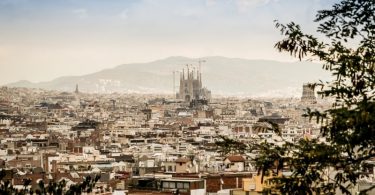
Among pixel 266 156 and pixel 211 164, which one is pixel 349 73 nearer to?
pixel 266 156

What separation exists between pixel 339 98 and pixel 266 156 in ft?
2.88

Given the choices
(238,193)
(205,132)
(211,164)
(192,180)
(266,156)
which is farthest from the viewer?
(205,132)

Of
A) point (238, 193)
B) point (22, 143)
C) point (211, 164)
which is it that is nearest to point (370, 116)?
point (238, 193)

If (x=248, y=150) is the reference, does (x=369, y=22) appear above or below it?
above

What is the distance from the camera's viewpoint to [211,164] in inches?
2391

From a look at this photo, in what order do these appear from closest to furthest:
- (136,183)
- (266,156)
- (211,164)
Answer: (266,156), (136,183), (211,164)

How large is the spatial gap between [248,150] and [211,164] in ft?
172

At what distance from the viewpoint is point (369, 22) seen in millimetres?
8719

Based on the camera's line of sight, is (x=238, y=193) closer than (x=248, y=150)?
No

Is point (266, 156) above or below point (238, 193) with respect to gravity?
above

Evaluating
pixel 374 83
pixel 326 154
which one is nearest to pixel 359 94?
pixel 374 83

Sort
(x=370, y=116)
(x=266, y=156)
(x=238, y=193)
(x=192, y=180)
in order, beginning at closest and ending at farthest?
(x=370, y=116) → (x=266, y=156) → (x=238, y=193) → (x=192, y=180)

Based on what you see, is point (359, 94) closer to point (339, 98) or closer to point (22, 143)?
point (339, 98)

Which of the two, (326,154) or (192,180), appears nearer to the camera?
(326,154)
